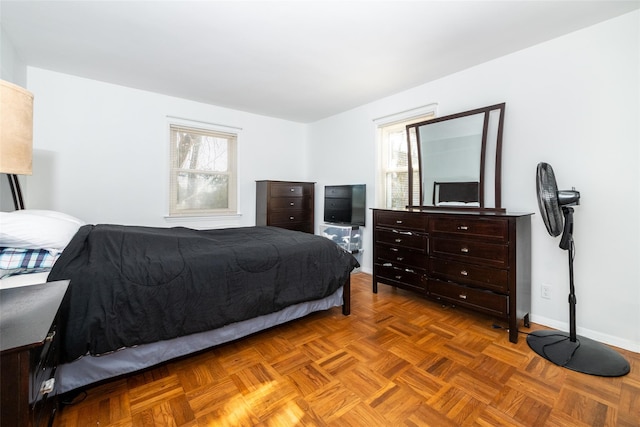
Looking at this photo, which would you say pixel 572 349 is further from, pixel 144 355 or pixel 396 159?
pixel 144 355

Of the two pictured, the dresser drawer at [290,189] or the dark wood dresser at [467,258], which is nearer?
the dark wood dresser at [467,258]

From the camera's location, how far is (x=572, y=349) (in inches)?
78.2

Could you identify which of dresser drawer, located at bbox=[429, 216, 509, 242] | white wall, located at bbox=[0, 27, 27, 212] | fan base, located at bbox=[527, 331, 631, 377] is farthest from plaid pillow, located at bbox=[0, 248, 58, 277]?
fan base, located at bbox=[527, 331, 631, 377]

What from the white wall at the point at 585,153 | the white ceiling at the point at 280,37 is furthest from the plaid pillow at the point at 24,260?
the white wall at the point at 585,153

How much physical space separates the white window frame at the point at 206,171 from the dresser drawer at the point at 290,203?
637 mm

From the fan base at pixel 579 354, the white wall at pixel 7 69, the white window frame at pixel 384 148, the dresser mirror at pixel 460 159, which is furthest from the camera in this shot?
the white window frame at pixel 384 148

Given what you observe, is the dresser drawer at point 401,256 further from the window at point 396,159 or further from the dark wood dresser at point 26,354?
the dark wood dresser at point 26,354

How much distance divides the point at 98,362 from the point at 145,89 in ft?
10.8

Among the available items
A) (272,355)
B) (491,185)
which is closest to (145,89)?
(272,355)

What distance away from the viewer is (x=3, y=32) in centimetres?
231

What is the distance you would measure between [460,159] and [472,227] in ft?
2.90

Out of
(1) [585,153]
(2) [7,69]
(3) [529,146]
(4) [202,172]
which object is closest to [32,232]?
(2) [7,69]

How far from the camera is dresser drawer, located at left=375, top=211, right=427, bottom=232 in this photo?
Answer: 2736 mm

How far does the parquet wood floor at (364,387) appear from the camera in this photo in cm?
141
